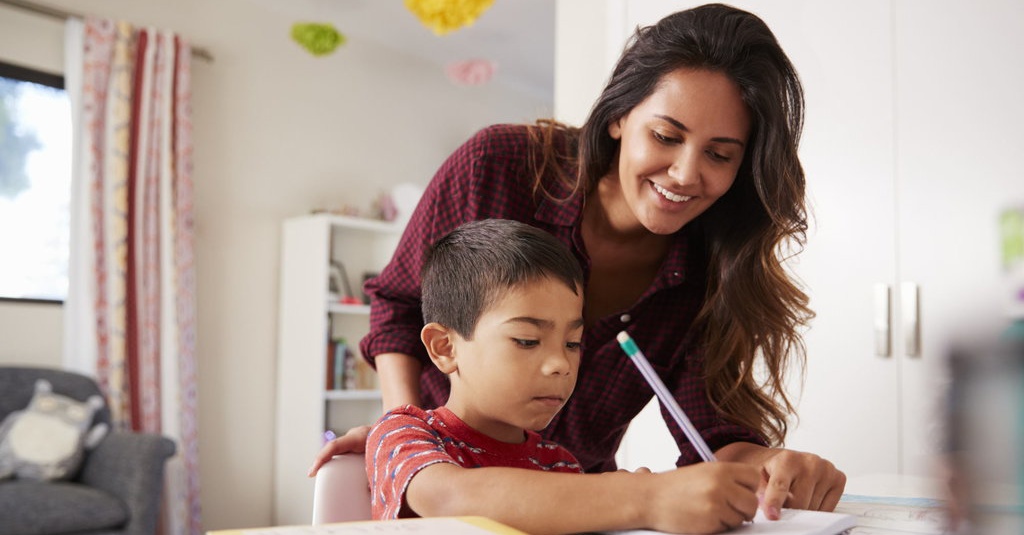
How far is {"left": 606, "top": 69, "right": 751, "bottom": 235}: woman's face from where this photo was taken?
3.53ft

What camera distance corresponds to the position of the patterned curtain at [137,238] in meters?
3.59

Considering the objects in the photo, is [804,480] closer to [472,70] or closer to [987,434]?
[987,434]

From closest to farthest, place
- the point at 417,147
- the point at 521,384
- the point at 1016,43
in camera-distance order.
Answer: the point at 521,384 < the point at 1016,43 < the point at 417,147

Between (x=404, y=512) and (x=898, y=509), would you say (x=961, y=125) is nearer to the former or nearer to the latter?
(x=898, y=509)

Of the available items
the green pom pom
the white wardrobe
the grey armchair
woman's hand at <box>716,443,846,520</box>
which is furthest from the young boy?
the green pom pom

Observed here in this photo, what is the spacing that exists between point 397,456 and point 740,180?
0.71 m

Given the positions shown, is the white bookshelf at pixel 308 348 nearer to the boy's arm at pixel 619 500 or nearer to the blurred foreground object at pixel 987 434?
the boy's arm at pixel 619 500

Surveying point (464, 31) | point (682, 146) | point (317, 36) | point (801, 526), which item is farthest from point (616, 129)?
point (464, 31)

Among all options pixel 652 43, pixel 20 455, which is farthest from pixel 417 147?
pixel 652 43

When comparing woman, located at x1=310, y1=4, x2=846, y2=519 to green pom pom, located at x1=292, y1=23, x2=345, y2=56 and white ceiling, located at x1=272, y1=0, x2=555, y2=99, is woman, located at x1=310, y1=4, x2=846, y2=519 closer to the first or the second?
green pom pom, located at x1=292, y1=23, x2=345, y2=56

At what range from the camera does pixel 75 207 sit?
361 cm

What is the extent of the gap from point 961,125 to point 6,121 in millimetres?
3540

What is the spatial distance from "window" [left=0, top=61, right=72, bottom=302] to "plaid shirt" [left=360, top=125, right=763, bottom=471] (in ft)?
9.59

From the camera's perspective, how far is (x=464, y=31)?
4594mm
